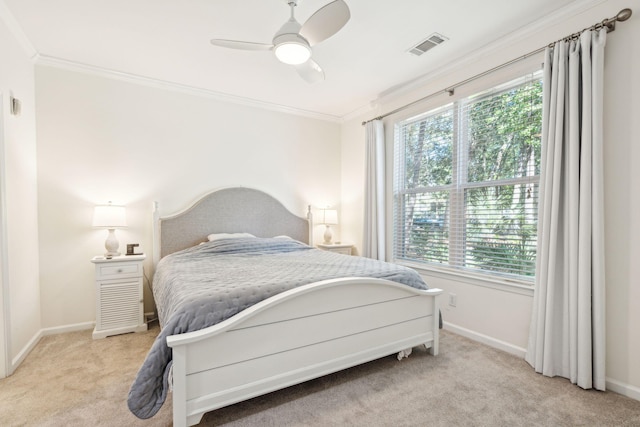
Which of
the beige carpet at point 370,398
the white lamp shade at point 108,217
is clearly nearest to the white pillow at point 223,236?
the white lamp shade at point 108,217

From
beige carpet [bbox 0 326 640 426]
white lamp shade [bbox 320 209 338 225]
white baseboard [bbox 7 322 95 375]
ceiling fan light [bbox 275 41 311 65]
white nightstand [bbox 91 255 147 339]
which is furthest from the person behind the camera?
white lamp shade [bbox 320 209 338 225]

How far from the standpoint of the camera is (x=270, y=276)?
2.06 meters

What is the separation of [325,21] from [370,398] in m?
2.25

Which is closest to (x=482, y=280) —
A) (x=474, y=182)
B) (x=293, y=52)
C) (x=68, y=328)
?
(x=474, y=182)

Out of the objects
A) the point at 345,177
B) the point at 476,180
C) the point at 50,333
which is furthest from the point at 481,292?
the point at 50,333

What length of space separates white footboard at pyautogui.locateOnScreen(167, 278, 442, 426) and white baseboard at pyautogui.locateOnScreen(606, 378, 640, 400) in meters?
1.03

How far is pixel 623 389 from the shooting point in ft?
6.10

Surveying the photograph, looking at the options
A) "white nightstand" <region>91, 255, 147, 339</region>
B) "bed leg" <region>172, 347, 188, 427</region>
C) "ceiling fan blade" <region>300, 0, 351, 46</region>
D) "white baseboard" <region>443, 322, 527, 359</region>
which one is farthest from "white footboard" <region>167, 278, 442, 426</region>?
"white nightstand" <region>91, 255, 147, 339</region>

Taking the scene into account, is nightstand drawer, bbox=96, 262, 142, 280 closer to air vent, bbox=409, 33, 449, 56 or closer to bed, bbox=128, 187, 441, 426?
bed, bbox=128, 187, 441, 426

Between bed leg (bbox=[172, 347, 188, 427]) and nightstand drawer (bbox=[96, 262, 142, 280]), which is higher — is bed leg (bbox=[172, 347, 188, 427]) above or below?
below

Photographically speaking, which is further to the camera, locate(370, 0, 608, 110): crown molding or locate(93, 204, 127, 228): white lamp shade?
locate(93, 204, 127, 228): white lamp shade

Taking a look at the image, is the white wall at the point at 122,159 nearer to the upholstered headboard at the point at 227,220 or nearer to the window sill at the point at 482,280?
the upholstered headboard at the point at 227,220

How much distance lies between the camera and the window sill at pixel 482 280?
7.87ft

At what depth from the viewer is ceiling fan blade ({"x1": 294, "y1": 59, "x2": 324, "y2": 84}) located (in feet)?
7.56
